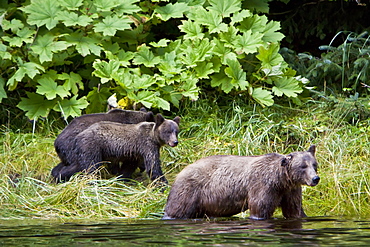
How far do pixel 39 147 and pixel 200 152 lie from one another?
2.68 m

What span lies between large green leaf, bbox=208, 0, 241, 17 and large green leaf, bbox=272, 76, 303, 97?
1.43 metres

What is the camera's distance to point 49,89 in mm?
11172

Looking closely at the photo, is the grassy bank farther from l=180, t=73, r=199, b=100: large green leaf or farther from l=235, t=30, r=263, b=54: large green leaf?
l=235, t=30, r=263, b=54: large green leaf

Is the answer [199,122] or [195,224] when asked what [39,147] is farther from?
[195,224]

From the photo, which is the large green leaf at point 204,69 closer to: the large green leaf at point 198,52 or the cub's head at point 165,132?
the large green leaf at point 198,52

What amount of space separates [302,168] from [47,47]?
5429 millimetres

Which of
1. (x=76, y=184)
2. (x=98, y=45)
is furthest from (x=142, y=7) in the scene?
(x=76, y=184)

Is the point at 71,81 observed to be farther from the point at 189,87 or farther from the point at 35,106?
the point at 189,87

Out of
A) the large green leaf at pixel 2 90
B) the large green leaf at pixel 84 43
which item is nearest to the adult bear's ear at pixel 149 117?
the large green leaf at pixel 84 43

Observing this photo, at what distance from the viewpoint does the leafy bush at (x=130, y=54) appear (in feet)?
36.0

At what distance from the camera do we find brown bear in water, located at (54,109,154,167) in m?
9.86

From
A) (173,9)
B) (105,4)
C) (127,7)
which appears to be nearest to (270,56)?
(173,9)

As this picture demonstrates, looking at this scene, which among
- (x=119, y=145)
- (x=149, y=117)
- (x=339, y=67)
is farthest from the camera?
(x=339, y=67)

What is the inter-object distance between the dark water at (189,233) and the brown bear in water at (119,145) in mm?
1988
